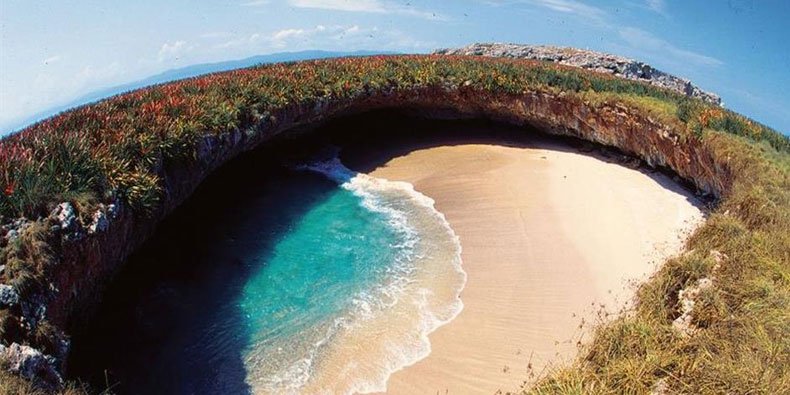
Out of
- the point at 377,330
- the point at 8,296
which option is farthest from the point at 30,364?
the point at 377,330

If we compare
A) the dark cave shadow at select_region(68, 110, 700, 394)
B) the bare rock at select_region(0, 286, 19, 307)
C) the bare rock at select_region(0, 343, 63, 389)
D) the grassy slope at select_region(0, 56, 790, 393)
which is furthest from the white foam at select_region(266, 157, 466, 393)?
the bare rock at select_region(0, 286, 19, 307)

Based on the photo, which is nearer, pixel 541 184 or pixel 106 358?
pixel 106 358

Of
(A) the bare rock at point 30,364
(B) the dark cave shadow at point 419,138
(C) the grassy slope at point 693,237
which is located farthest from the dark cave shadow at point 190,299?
(B) the dark cave shadow at point 419,138

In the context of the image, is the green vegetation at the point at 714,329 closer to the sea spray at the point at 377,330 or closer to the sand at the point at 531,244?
the sand at the point at 531,244

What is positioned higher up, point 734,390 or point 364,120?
point 364,120

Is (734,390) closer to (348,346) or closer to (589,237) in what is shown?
(348,346)

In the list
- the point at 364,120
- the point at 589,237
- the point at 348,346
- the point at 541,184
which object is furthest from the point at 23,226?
the point at 364,120

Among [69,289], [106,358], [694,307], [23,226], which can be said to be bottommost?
[106,358]

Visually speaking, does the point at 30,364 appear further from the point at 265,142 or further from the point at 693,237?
the point at 265,142
